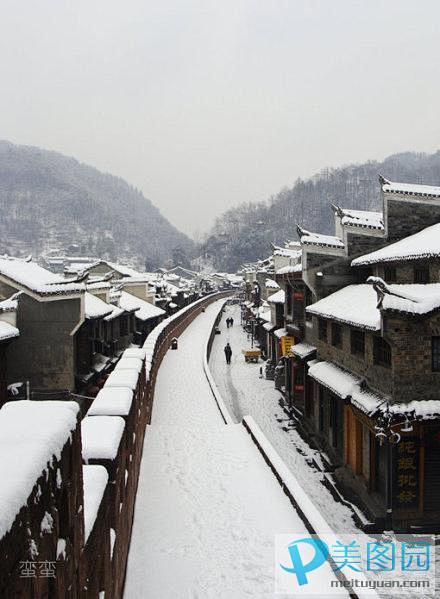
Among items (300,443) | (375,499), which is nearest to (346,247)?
(300,443)

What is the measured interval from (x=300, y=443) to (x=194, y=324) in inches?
1163

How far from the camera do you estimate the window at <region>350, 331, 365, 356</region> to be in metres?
16.3

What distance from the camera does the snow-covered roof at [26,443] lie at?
2.24m

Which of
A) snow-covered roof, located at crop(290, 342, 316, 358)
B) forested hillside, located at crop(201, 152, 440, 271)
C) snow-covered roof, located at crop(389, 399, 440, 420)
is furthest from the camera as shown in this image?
forested hillside, located at crop(201, 152, 440, 271)

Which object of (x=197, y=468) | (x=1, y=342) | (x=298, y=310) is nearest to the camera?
(x=197, y=468)

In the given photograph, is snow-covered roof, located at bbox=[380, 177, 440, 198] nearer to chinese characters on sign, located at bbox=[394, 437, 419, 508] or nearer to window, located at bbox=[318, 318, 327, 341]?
window, located at bbox=[318, 318, 327, 341]

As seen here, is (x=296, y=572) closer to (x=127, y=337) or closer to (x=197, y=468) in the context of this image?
(x=197, y=468)

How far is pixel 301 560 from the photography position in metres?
8.06

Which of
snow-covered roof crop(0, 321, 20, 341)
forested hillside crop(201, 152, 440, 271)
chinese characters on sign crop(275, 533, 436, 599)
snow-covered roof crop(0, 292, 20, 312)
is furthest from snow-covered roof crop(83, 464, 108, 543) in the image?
forested hillside crop(201, 152, 440, 271)

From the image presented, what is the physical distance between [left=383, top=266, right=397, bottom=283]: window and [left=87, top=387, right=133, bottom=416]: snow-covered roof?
38.8ft

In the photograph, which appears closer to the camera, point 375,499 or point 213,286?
point 375,499

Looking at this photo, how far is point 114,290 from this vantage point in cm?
3059

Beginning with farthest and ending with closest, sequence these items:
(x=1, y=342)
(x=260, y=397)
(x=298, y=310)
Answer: (x=260, y=397)
(x=298, y=310)
(x=1, y=342)

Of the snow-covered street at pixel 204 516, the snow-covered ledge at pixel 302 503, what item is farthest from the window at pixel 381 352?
the snow-covered street at pixel 204 516
